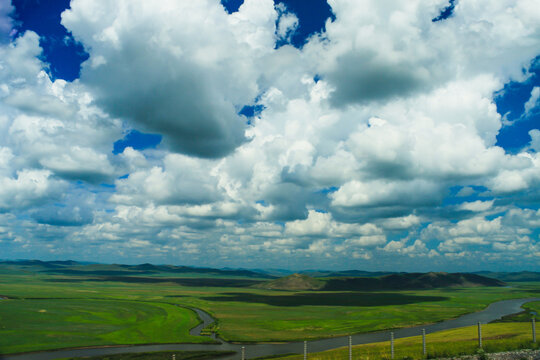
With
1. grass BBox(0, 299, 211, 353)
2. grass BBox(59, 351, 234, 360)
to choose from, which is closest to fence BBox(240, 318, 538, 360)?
grass BBox(59, 351, 234, 360)

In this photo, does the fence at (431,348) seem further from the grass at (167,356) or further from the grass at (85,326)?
the grass at (85,326)

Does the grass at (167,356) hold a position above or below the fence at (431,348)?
below

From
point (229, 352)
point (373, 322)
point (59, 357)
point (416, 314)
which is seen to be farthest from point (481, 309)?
point (59, 357)

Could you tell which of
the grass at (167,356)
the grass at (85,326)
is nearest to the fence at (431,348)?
the grass at (167,356)

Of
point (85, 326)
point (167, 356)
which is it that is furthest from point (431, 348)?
point (85, 326)

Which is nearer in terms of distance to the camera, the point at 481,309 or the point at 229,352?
the point at 229,352

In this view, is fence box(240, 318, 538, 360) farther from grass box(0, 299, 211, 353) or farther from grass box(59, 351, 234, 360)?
grass box(0, 299, 211, 353)

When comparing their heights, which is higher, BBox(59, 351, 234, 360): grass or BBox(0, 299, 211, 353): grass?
BBox(59, 351, 234, 360): grass

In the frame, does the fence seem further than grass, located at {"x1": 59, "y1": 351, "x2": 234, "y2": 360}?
No

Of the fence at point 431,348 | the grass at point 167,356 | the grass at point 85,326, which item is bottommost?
the grass at point 85,326

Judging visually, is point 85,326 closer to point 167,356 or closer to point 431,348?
point 167,356

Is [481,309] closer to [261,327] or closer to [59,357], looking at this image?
[261,327]
